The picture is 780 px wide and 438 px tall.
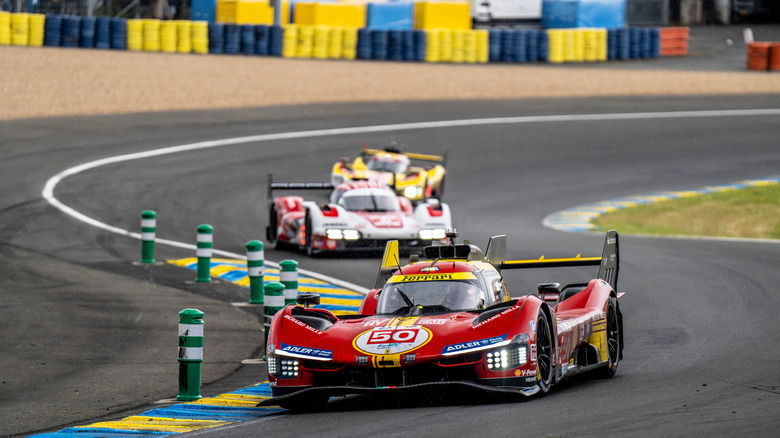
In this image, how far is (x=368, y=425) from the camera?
30.2 ft

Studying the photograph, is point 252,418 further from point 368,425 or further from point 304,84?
point 304,84

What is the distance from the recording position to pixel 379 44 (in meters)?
46.6

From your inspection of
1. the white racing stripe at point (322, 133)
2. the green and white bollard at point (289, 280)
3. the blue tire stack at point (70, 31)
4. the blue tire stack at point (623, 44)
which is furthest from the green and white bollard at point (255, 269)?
the blue tire stack at point (623, 44)

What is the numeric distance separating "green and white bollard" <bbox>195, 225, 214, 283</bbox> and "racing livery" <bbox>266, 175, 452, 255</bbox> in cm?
336

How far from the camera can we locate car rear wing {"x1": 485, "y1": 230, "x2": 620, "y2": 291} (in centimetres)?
1287

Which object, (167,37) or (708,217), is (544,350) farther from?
(167,37)

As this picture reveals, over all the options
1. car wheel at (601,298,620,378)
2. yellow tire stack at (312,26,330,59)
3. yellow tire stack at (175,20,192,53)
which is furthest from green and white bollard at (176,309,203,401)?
yellow tire stack at (312,26,330,59)

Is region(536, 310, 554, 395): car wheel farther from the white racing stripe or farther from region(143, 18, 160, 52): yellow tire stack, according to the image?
region(143, 18, 160, 52): yellow tire stack

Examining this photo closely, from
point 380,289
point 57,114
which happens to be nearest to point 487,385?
point 380,289

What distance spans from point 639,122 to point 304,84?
11334 mm

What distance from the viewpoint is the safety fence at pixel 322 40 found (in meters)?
44.1

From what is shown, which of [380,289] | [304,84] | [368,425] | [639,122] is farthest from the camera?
[304,84]

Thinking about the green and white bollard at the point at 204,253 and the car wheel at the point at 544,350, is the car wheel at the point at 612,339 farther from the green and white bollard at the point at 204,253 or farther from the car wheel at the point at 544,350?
the green and white bollard at the point at 204,253

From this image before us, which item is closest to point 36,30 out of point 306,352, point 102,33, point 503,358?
point 102,33
